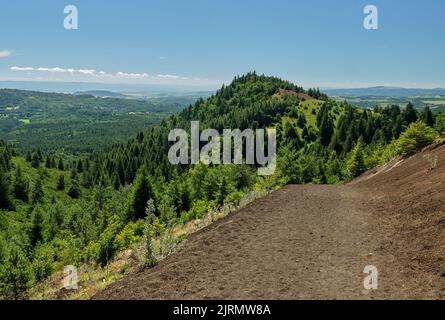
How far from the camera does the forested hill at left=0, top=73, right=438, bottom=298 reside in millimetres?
46812

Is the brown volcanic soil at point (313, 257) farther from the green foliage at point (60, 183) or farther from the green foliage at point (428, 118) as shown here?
the green foliage at point (60, 183)

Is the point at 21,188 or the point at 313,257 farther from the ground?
the point at 313,257

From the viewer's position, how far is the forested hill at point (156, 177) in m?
46.8

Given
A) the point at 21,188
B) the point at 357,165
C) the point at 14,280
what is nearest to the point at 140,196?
the point at 14,280

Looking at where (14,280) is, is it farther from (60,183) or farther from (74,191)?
(60,183)

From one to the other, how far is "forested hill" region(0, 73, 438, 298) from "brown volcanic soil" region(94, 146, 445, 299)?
37.0ft

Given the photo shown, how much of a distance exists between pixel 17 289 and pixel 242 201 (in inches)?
955

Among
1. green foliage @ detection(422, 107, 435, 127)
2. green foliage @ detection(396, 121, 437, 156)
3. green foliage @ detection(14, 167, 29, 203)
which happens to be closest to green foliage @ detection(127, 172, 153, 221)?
green foliage @ detection(396, 121, 437, 156)

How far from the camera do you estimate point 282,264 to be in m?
12.9

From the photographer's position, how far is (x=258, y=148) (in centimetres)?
12631

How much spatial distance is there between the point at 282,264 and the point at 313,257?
52.9 inches

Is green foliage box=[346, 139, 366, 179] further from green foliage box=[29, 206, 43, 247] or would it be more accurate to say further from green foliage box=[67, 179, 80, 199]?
green foliage box=[67, 179, 80, 199]

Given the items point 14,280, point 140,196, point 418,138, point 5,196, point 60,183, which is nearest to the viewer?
point 14,280
